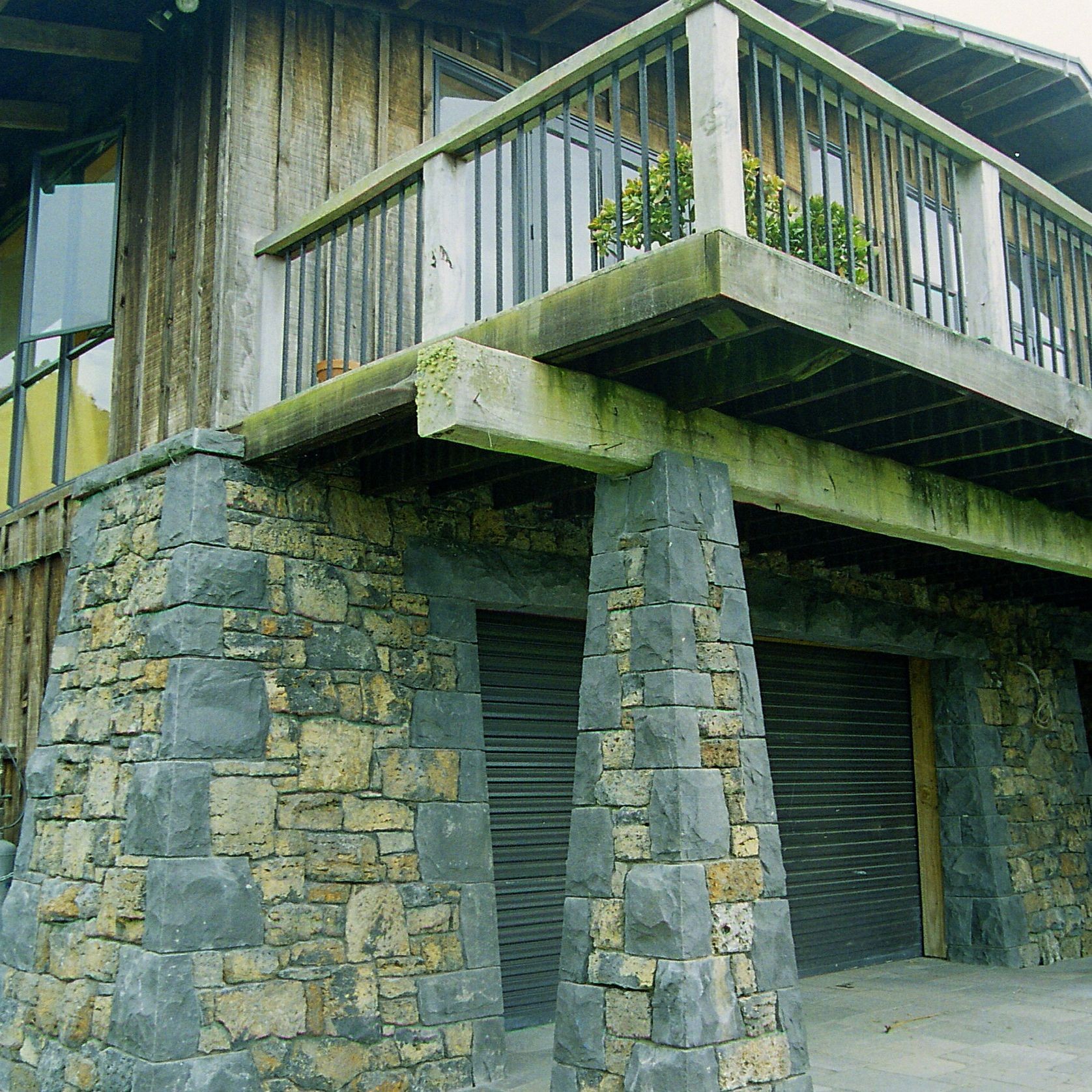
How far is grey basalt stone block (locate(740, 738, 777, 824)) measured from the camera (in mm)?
4926

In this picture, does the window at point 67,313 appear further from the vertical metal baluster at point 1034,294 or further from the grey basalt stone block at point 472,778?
the vertical metal baluster at point 1034,294

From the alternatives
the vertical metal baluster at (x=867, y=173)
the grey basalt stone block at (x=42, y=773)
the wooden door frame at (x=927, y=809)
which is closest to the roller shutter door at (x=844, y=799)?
the wooden door frame at (x=927, y=809)

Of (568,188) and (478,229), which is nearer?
(568,188)

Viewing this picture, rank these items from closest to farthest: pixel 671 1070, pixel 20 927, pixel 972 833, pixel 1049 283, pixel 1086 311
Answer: pixel 671 1070
pixel 20 927
pixel 1049 283
pixel 1086 311
pixel 972 833

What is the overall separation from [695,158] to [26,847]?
478 centimetres

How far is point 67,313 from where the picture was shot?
7512 millimetres

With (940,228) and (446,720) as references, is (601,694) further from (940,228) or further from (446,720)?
(940,228)

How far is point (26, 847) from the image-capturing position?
630cm

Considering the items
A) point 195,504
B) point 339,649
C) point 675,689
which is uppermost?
→ point 195,504

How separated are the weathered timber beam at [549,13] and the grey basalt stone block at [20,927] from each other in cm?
598

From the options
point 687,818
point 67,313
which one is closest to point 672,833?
point 687,818

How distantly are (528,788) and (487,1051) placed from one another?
1.63 metres

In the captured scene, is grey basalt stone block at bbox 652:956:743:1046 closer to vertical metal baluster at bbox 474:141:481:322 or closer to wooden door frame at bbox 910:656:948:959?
vertical metal baluster at bbox 474:141:481:322

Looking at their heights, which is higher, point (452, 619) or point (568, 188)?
point (568, 188)
